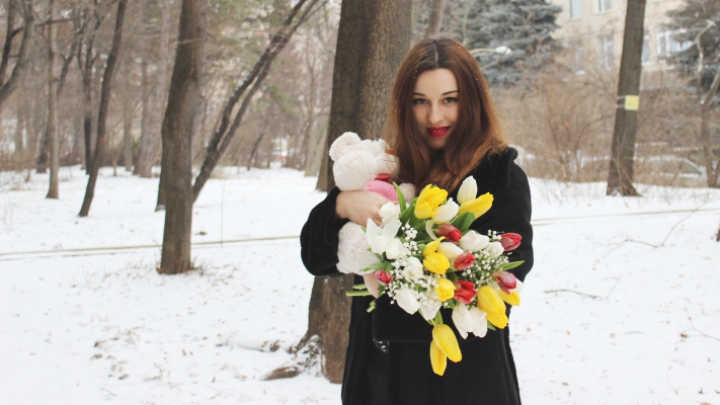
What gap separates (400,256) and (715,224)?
7.54 meters

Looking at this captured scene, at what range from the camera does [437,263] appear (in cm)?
140

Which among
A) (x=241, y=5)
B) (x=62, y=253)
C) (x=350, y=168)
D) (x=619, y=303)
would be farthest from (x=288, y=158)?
(x=350, y=168)

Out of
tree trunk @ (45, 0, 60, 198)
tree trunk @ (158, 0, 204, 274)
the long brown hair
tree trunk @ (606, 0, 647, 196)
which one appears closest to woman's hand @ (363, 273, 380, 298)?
the long brown hair

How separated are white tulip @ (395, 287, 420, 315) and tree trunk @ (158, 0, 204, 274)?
5783mm

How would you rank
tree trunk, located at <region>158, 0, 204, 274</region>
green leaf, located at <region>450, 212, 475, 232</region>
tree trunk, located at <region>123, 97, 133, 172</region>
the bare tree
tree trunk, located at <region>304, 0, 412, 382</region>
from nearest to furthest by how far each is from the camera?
green leaf, located at <region>450, 212, 475, 232</region>, tree trunk, located at <region>304, 0, 412, 382</region>, tree trunk, located at <region>158, 0, 204, 274</region>, the bare tree, tree trunk, located at <region>123, 97, 133, 172</region>

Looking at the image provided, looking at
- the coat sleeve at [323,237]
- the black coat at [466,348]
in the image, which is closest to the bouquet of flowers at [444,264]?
the black coat at [466,348]

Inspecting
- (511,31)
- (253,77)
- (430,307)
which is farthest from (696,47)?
(430,307)

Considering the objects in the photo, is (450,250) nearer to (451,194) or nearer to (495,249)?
(495,249)

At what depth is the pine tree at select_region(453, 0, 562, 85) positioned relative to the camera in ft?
58.9

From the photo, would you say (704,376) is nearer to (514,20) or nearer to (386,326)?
(386,326)

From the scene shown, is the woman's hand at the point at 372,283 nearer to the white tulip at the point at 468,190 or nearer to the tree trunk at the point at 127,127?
the white tulip at the point at 468,190

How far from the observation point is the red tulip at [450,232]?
4.75 feet

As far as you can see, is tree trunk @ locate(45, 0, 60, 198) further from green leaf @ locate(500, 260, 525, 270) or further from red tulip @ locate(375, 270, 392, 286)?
green leaf @ locate(500, 260, 525, 270)

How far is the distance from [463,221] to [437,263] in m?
0.16
